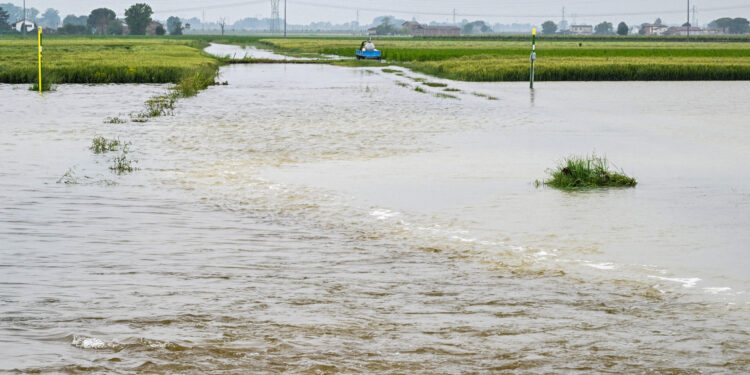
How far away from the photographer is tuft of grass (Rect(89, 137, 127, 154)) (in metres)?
18.1

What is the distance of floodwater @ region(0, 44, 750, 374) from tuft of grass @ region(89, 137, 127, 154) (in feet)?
0.76

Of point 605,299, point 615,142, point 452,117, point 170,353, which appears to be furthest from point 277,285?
point 452,117

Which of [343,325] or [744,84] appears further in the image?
[744,84]

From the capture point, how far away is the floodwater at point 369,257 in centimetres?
617

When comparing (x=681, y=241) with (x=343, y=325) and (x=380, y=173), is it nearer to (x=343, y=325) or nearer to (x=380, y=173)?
(x=343, y=325)

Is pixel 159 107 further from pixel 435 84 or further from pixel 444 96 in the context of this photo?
pixel 435 84

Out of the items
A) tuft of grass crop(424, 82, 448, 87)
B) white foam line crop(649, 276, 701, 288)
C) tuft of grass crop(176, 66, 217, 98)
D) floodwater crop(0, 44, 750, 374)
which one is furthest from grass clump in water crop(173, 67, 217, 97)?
white foam line crop(649, 276, 701, 288)

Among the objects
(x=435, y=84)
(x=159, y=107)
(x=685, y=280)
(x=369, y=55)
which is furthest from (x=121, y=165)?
(x=369, y=55)

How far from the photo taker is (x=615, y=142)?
2033 centimetres

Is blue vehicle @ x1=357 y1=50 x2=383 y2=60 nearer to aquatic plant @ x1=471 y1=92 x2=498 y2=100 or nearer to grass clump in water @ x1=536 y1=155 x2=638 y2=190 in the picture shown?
aquatic plant @ x1=471 y1=92 x2=498 y2=100

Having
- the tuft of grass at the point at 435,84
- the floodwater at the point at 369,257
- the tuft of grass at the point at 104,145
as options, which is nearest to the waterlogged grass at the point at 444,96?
the tuft of grass at the point at 435,84

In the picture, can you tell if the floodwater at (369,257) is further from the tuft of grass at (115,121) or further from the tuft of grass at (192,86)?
the tuft of grass at (192,86)

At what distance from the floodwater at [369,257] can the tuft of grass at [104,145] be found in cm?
23

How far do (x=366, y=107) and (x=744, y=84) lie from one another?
24045 millimetres
